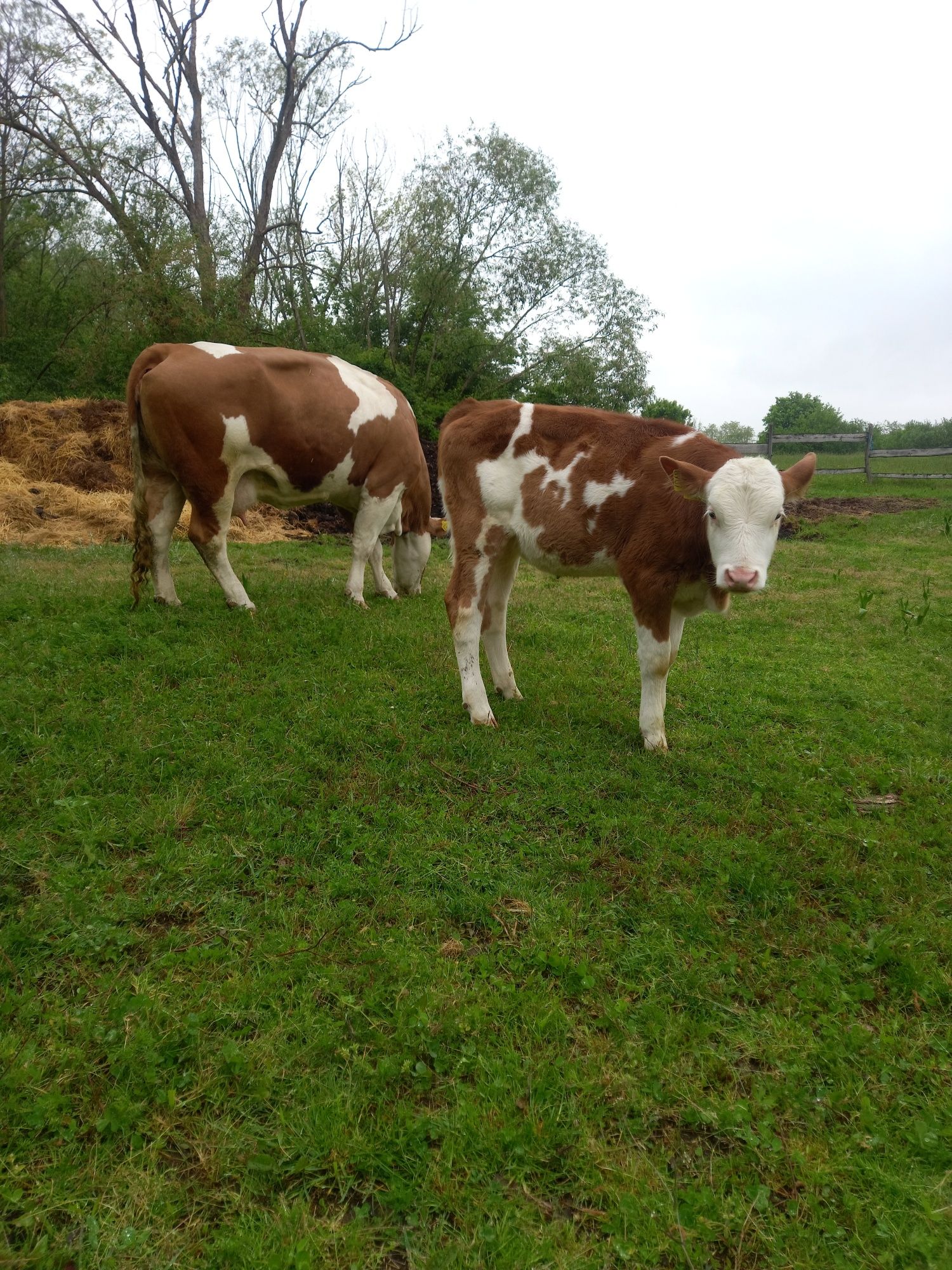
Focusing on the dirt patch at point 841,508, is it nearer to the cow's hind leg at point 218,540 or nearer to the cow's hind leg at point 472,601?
the cow's hind leg at point 472,601

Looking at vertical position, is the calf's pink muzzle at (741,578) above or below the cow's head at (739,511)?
below

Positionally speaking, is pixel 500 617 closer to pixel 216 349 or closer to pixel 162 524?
pixel 162 524

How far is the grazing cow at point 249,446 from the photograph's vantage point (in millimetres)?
6703

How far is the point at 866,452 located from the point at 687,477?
71.2 feet

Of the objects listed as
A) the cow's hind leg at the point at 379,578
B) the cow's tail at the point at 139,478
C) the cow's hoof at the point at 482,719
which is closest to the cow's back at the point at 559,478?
the cow's hoof at the point at 482,719

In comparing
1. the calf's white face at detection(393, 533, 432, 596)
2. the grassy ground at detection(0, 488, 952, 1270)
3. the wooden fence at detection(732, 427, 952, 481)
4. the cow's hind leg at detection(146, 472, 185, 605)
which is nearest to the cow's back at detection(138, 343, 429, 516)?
the cow's hind leg at detection(146, 472, 185, 605)

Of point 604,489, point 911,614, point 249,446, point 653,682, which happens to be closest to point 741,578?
point 653,682

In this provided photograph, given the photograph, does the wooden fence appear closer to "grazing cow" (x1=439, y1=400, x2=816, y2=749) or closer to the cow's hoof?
"grazing cow" (x1=439, y1=400, x2=816, y2=749)

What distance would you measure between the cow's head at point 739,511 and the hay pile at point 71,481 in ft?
31.1

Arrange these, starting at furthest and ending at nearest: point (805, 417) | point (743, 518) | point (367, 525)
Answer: point (805, 417) < point (367, 525) < point (743, 518)

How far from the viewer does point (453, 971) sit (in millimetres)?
3096

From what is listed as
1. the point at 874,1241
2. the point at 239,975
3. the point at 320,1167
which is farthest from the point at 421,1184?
the point at 874,1241

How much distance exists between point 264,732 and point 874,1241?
383 centimetres

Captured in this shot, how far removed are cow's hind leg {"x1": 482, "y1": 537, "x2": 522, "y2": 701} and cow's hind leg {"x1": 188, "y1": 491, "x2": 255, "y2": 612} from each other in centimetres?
254
